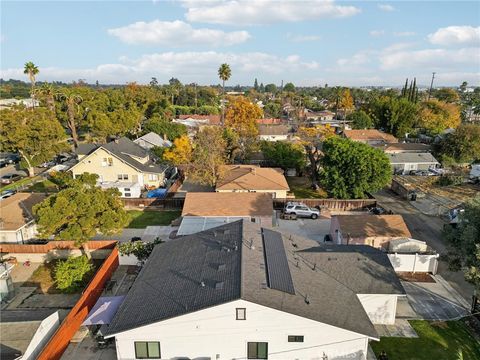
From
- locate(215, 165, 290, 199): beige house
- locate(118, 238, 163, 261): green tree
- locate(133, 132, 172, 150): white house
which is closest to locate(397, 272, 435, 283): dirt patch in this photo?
locate(215, 165, 290, 199): beige house

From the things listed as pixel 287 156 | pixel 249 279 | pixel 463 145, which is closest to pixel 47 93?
pixel 287 156

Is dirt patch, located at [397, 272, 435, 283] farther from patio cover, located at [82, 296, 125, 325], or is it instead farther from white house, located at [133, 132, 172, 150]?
white house, located at [133, 132, 172, 150]

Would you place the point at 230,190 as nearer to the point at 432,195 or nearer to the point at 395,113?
the point at 432,195

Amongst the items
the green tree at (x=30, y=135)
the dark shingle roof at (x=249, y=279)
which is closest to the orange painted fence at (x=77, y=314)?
the dark shingle roof at (x=249, y=279)

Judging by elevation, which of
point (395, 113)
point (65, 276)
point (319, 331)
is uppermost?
point (395, 113)

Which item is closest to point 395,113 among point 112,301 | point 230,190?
point 230,190

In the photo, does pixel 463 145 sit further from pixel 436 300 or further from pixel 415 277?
pixel 436 300

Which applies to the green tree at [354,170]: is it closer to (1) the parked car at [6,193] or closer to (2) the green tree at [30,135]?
(1) the parked car at [6,193]
